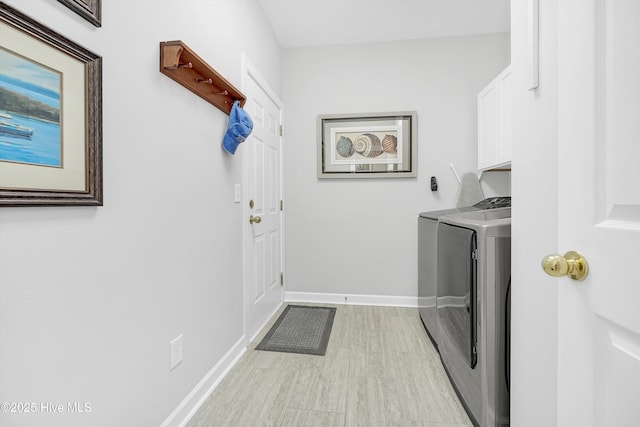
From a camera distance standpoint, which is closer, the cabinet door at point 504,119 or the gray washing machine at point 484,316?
the gray washing machine at point 484,316

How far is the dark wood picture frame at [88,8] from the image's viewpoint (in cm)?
86

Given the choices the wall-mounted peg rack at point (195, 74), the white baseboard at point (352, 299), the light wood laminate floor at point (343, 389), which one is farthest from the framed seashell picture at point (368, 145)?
the light wood laminate floor at point (343, 389)

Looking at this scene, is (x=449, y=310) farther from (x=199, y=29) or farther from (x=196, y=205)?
(x=199, y=29)

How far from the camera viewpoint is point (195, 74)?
59.1 inches

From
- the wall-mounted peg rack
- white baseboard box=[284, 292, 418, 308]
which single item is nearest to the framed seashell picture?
white baseboard box=[284, 292, 418, 308]

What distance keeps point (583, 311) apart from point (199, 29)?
188cm

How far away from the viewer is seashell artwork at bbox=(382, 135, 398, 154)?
309cm

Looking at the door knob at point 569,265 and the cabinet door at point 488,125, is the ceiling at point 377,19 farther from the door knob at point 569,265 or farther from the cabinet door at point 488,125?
the door knob at point 569,265

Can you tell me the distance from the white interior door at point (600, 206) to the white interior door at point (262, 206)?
1.83 m

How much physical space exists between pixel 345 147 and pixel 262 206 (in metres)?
1.10

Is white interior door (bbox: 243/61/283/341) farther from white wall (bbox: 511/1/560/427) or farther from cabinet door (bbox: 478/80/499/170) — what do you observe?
cabinet door (bbox: 478/80/499/170)

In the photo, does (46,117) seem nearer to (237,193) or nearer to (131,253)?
(131,253)

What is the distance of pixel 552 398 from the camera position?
3.05 feet

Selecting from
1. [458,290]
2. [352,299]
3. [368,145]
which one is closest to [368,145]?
[368,145]
